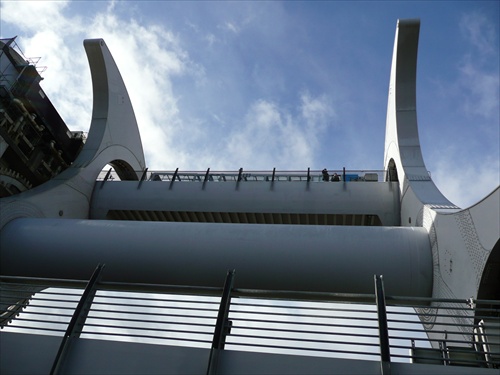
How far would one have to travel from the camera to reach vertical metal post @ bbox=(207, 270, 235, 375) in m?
4.20

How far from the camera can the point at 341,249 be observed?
847cm

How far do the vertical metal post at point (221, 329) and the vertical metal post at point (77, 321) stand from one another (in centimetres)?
169

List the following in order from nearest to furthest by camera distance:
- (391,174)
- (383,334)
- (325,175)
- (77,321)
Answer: (383,334) → (77,321) → (325,175) → (391,174)

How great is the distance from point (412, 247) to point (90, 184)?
11485mm

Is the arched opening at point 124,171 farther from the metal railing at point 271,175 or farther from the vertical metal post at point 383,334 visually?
the vertical metal post at point 383,334

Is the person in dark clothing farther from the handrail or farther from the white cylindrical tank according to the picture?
the white cylindrical tank

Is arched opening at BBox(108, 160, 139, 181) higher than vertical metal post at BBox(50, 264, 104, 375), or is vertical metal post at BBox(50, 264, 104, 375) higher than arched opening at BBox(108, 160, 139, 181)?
arched opening at BBox(108, 160, 139, 181)

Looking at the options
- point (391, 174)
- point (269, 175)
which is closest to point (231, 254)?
point (269, 175)

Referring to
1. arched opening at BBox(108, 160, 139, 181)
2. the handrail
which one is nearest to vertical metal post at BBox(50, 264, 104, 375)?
the handrail

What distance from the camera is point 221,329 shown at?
4.41 m

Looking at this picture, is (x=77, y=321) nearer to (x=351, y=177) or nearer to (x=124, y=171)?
(x=351, y=177)

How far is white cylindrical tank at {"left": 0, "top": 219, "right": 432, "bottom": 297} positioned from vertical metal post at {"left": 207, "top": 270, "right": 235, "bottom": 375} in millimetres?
3780

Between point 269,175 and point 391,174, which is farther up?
point 391,174

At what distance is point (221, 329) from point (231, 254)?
4361 mm
